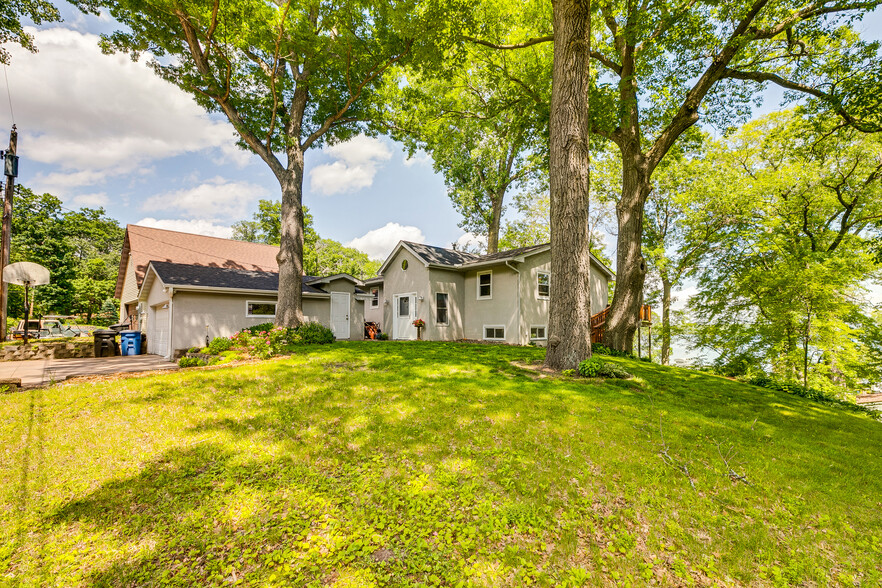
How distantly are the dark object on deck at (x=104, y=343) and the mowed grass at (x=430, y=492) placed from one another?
9.64 m

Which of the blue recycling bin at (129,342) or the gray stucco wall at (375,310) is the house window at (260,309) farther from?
the gray stucco wall at (375,310)

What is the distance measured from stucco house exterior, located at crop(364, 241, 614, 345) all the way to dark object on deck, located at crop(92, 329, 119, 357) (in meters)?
10.5

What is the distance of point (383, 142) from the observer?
14977 millimetres

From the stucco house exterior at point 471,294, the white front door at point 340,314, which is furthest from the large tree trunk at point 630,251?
the white front door at point 340,314

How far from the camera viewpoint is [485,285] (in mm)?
14375

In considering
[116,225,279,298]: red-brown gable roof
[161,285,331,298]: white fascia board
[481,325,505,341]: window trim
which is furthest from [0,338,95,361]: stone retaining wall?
Answer: [481,325,505,341]: window trim

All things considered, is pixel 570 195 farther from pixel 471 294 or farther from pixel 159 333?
pixel 159 333

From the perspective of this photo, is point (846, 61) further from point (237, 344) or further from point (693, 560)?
point (237, 344)

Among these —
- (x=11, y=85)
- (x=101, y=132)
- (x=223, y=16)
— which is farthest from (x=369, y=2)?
(x=101, y=132)

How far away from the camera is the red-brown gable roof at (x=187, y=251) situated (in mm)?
16031

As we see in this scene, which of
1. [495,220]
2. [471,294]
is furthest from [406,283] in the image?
[495,220]

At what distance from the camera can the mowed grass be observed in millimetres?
2154

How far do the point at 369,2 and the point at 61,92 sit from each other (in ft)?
43.2

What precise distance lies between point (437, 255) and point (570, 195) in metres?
9.00
